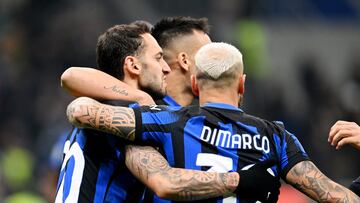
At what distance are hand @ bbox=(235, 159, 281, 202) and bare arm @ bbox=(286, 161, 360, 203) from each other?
12 centimetres

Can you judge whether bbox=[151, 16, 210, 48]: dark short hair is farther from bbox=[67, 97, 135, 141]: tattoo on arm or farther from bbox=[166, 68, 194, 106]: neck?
bbox=[67, 97, 135, 141]: tattoo on arm

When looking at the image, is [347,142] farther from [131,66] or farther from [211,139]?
Result: [131,66]

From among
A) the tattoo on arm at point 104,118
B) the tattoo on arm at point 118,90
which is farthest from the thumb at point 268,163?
the tattoo on arm at point 118,90

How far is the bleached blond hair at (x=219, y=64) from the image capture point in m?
5.42

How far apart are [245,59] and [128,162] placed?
38.5ft

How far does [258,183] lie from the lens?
5.30m

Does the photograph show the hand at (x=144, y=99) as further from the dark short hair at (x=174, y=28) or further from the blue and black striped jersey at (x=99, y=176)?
the dark short hair at (x=174, y=28)

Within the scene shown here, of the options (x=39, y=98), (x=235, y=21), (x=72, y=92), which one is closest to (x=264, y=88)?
(x=235, y=21)

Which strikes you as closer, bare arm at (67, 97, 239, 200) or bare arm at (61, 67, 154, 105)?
bare arm at (67, 97, 239, 200)

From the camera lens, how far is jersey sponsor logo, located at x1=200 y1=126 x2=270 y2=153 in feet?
17.6

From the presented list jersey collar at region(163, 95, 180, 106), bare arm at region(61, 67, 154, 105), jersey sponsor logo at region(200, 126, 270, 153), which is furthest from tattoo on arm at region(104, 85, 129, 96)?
jersey collar at region(163, 95, 180, 106)

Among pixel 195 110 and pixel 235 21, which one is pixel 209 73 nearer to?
pixel 195 110

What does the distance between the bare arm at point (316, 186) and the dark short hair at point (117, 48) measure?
1227 mm

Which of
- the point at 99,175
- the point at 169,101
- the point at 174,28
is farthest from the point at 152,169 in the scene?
the point at 174,28
